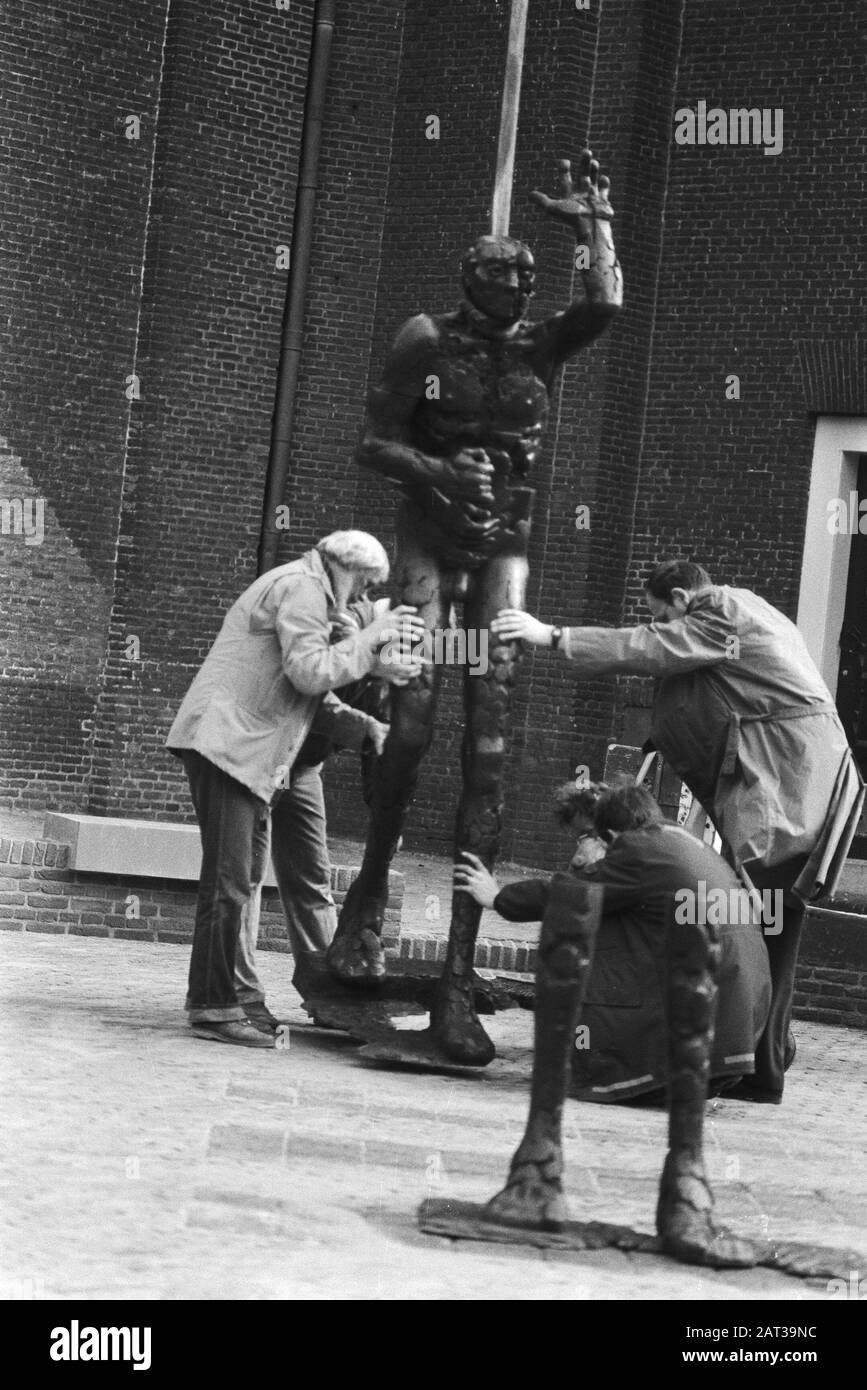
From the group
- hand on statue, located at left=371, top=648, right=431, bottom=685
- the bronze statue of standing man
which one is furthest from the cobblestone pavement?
hand on statue, located at left=371, top=648, right=431, bottom=685

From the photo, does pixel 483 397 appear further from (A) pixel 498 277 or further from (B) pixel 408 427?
(A) pixel 498 277

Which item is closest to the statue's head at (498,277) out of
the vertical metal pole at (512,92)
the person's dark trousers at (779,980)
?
the person's dark trousers at (779,980)

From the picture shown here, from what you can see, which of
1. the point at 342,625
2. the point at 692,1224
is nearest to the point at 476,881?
the point at 342,625

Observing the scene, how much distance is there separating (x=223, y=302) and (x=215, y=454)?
3.56 feet

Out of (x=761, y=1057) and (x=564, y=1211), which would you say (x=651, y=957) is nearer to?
(x=761, y=1057)

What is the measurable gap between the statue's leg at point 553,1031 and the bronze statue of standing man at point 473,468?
7.43 feet

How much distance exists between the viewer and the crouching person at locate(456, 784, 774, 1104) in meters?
6.04

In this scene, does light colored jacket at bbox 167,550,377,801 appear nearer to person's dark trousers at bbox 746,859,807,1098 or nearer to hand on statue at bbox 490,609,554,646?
hand on statue at bbox 490,609,554,646

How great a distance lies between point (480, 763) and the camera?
6902 mm

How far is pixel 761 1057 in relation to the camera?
7.00m

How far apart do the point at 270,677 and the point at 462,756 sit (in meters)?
0.70

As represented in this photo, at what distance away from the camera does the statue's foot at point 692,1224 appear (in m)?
4.25
